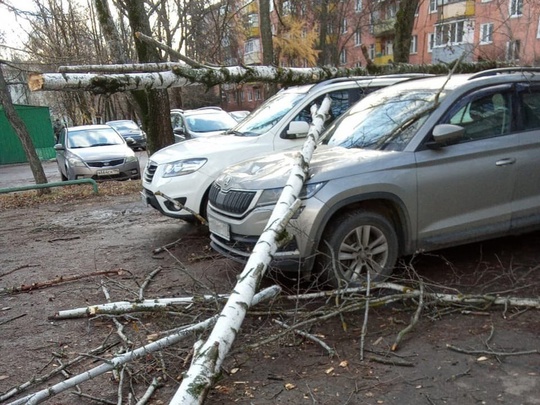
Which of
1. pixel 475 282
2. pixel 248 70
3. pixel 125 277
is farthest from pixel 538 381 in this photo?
pixel 248 70

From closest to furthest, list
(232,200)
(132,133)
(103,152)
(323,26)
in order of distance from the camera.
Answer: (232,200) < (103,152) < (132,133) < (323,26)

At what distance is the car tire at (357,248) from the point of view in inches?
163

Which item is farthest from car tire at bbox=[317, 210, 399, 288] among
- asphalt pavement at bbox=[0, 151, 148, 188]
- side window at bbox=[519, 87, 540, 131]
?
asphalt pavement at bbox=[0, 151, 148, 188]

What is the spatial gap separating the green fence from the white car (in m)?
20.0

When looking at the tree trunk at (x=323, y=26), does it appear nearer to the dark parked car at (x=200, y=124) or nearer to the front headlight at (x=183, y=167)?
the dark parked car at (x=200, y=124)

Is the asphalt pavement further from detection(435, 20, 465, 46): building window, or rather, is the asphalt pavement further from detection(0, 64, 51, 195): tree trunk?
detection(435, 20, 465, 46): building window

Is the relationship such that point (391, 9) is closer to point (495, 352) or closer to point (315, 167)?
point (315, 167)

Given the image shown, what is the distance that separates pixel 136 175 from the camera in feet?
41.7

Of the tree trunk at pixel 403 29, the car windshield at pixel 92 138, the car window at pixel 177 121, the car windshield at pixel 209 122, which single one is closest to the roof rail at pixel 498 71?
the tree trunk at pixel 403 29

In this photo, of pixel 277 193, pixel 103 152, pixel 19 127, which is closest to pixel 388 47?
pixel 103 152

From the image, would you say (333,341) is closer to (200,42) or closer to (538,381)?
(538,381)

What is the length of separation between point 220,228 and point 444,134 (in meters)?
2.26

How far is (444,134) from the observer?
431cm

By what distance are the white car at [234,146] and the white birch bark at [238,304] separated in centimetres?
168
